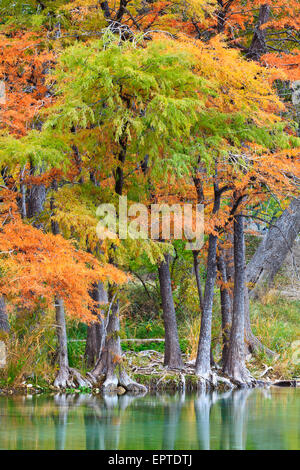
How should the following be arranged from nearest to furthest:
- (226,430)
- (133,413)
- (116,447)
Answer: (116,447) < (226,430) < (133,413)

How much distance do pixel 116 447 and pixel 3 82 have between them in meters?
8.78

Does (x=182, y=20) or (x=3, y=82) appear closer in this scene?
(x=3, y=82)

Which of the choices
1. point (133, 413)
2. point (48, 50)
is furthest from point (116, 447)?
point (48, 50)

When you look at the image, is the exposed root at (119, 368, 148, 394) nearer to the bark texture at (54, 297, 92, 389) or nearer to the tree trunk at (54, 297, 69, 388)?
the bark texture at (54, 297, 92, 389)

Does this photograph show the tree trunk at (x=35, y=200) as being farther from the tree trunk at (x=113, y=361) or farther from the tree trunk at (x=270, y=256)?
the tree trunk at (x=270, y=256)

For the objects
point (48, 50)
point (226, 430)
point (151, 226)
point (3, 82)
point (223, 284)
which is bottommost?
point (226, 430)

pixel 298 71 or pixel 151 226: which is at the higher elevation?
pixel 298 71

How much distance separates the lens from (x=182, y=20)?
57.6ft

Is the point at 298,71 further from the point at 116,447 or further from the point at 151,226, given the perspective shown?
the point at 116,447

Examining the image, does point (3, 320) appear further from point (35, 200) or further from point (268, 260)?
point (268, 260)

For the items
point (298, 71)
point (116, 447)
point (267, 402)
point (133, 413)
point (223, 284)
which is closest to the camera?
point (116, 447)

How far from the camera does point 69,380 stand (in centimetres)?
1477

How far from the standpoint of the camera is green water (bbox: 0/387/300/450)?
353 inches

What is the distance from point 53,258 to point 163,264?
411 cm
